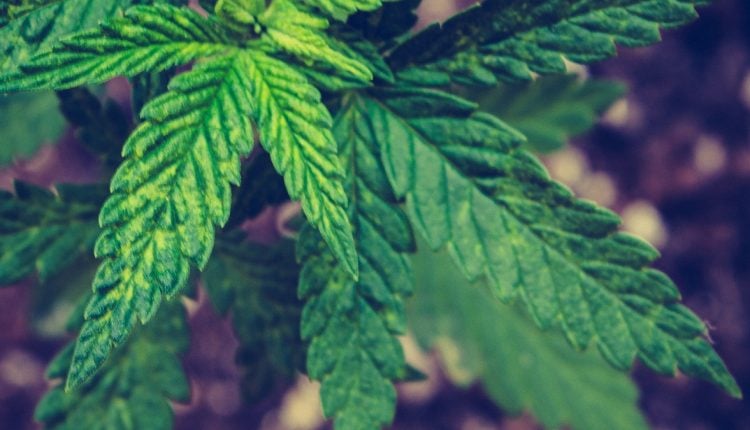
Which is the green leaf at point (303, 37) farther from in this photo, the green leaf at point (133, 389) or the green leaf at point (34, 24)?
the green leaf at point (133, 389)

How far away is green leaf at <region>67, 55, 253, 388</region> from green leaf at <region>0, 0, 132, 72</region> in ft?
0.69

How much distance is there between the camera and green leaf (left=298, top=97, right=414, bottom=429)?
3.64 ft

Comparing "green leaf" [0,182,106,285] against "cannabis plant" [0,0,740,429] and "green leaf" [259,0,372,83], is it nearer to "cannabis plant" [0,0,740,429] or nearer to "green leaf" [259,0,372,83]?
"cannabis plant" [0,0,740,429]

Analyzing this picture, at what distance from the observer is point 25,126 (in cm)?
179

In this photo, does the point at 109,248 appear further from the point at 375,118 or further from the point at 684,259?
the point at 684,259

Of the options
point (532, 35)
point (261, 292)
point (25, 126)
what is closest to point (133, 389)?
point (261, 292)

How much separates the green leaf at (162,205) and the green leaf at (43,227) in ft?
1.34

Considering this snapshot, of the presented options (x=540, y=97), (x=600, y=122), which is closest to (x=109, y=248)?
(x=540, y=97)

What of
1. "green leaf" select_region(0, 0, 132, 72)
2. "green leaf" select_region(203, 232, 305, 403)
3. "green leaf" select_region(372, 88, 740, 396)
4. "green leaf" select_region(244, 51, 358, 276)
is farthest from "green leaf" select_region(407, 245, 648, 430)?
"green leaf" select_region(0, 0, 132, 72)

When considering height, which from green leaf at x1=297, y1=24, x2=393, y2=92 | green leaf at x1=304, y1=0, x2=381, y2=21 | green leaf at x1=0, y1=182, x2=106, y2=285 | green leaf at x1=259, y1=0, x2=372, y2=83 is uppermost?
green leaf at x1=304, y1=0, x2=381, y2=21

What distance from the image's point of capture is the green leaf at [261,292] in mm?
1337

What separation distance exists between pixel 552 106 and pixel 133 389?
1205 millimetres

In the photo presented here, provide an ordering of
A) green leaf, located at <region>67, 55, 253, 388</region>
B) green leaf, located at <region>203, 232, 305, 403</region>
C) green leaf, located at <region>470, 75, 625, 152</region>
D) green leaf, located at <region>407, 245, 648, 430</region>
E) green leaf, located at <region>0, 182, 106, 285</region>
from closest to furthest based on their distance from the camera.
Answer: green leaf, located at <region>67, 55, 253, 388</region>, green leaf, located at <region>0, 182, 106, 285</region>, green leaf, located at <region>203, 232, 305, 403</region>, green leaf, located at <region>470, 75, 625, 152</region>, green leaf, located at <region>407, 245, 648, 430</region>

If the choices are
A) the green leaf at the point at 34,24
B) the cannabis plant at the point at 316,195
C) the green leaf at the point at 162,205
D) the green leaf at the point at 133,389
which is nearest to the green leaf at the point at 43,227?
the cannabis plant at the point at 316,195
